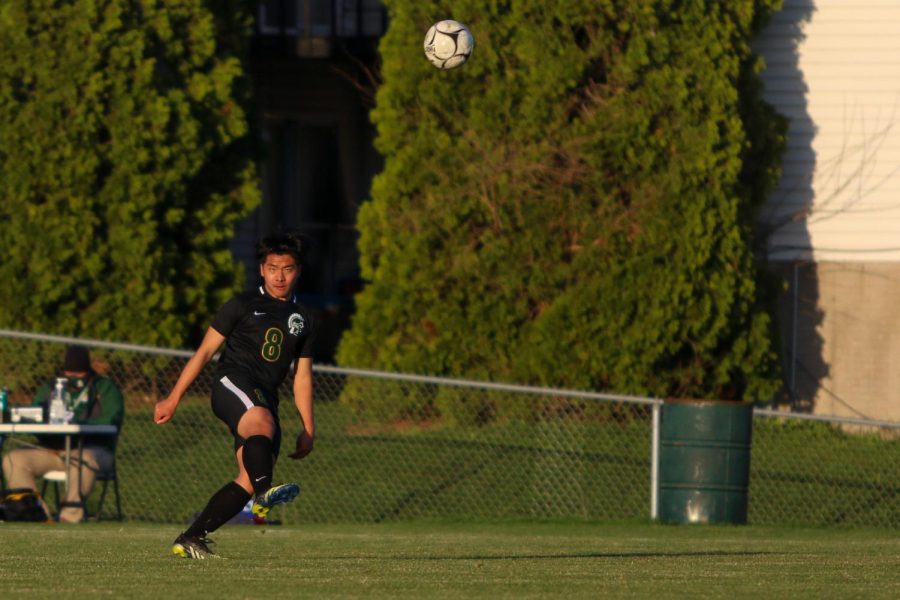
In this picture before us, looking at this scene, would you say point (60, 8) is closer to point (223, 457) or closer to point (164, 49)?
point (164, 49)

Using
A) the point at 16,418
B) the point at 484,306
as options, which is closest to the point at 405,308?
Result: the point at 484,306

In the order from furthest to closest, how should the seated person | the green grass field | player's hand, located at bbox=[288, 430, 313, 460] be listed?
1. the seated person
2. player's hand, located at bbox=[288, 430, 313, 460]
3. the green grass field

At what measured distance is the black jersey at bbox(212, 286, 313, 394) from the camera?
8469 mm

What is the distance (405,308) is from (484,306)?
80cm

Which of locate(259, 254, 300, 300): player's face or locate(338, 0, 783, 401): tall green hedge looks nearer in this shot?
locate(259, 254, 300, 300): player's face

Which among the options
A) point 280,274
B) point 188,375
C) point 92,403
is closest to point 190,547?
point 188,375

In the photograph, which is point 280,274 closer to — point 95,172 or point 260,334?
point 260,334

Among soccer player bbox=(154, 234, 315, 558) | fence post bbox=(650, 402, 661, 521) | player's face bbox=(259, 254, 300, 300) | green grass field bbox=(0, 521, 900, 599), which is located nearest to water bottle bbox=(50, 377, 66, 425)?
green grass field bbox=(0, 521, 900, 599)

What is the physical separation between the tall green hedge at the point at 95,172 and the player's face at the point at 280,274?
802 centimetres

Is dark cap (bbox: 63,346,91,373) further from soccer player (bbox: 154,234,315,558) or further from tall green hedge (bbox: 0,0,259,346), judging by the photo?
soccer player (bbox: 154,234,315,558)

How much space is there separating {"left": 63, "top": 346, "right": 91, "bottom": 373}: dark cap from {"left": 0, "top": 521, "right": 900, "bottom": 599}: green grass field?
1645mm

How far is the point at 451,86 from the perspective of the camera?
55.2 feet

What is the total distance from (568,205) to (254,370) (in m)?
8.42

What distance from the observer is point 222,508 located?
8055 millimetres
